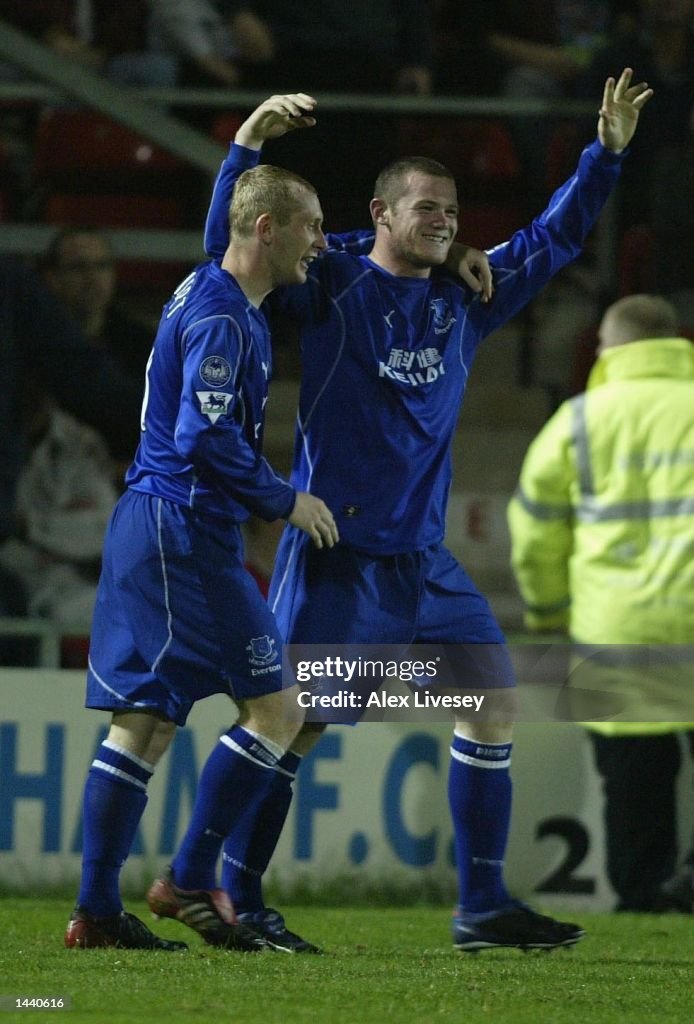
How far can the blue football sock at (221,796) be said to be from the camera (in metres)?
4.38

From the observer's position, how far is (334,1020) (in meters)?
3.44

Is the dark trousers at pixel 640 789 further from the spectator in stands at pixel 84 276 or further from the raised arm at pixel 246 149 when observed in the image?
the spectator in stands at pixel 84 276

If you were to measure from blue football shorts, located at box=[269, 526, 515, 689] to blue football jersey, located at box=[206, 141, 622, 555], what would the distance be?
0.19ft

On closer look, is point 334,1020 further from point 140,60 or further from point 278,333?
point 140,60

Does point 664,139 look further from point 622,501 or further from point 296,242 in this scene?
point 296,242

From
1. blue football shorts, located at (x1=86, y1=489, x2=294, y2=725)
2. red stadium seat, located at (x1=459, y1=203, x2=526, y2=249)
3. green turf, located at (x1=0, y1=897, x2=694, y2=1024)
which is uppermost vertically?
red stadium seat, located at (x1=459, y1=203, x2=526, y2=249)

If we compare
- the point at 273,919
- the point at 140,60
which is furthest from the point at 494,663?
the point at 140,60

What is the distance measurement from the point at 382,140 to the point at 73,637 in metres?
2.80

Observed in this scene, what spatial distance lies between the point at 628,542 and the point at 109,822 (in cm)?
184

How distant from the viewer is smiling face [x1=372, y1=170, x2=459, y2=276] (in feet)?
15.4

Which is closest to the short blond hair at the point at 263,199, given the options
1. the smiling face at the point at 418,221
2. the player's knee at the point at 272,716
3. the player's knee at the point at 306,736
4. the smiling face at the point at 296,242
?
the smiling face at the point at 296,242

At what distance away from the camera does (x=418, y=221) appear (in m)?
4.70

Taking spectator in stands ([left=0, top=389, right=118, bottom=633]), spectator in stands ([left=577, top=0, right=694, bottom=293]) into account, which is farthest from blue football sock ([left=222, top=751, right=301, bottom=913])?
spectator in stands ([left=577, top=0, right=694, bottom=293])

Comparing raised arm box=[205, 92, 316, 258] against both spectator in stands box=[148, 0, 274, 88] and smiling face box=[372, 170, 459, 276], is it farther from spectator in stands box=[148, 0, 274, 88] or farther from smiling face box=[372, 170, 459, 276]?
spectator in stands box=[148, 0, 274, 88]
